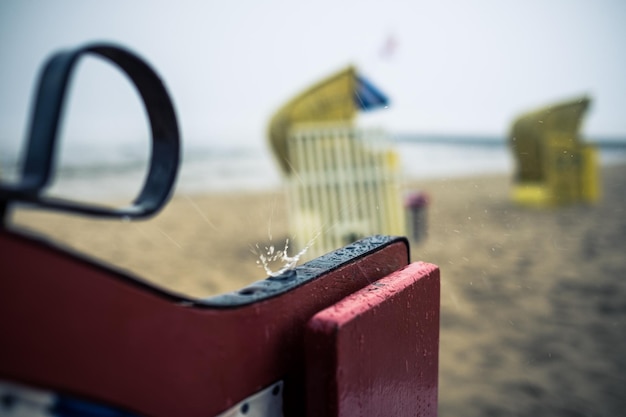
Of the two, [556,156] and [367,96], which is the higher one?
[367,96]

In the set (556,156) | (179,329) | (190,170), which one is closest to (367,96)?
(179,329)

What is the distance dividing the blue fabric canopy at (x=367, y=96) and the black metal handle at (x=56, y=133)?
370 cm

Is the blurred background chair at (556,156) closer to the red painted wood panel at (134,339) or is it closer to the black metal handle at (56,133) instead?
the red painted wood panel at (134,339)

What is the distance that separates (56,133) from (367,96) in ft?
14.1

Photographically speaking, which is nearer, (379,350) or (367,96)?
(379,350)

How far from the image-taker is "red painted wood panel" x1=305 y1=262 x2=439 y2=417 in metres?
0.74

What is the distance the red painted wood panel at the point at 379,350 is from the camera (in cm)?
74

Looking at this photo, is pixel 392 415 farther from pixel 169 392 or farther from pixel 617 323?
pixel 617 323

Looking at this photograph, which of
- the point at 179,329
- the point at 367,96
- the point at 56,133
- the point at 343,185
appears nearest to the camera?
the point at 56,133

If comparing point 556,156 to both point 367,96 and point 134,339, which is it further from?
point 134,339

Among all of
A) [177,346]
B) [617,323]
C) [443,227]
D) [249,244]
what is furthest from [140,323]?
[443,227]

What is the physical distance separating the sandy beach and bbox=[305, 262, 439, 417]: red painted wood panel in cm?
47

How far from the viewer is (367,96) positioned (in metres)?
4.61

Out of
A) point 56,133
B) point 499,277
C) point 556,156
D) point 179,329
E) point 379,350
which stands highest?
point 56,133
